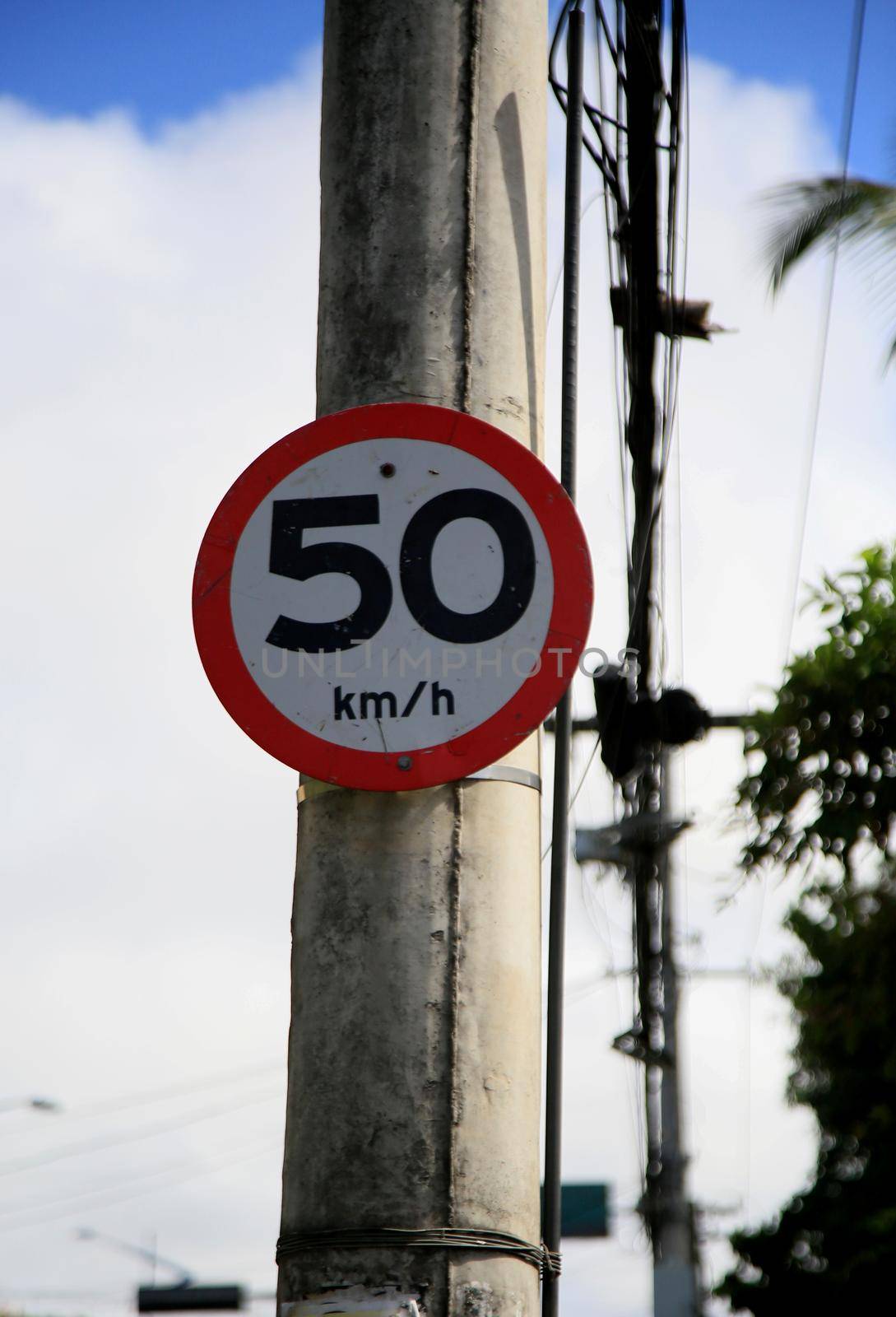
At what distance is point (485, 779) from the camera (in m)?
2.17

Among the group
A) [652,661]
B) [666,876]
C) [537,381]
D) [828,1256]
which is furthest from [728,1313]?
[537,381]

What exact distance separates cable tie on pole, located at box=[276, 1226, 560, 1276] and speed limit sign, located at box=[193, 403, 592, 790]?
1.89 feet

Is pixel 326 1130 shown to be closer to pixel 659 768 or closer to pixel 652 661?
pixel 652 661

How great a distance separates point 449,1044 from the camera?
1.99 meters

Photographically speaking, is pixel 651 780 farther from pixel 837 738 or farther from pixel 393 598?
pixel 393 598

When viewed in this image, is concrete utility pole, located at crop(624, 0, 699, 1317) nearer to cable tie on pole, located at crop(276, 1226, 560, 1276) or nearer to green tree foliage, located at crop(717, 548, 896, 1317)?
green tree foliage, located at crop(717, 548, 896, 1317)

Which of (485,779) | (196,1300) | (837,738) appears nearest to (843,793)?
(837,738)

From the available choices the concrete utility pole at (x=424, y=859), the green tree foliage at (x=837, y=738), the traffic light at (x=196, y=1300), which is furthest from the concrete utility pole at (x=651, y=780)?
the traffic light at (x=196, y=1300)

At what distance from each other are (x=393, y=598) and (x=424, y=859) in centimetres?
38

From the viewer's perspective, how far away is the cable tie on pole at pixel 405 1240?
1.91 m

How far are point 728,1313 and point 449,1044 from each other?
1599 cm

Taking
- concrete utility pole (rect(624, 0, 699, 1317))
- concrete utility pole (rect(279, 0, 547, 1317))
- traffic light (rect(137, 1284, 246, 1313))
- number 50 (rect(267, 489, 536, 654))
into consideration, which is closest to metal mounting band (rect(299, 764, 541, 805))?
concrete utility pole (rect(279, 0, 547, 1317))

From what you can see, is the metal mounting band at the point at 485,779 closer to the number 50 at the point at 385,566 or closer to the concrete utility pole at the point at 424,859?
the concrete utility pole at the point at 424,859

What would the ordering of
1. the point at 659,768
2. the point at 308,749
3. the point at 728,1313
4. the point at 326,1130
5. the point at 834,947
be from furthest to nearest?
the point at 728,1313
the point at 659,768
the point at 834,947
the point at 308,749
the point at 326,1130
